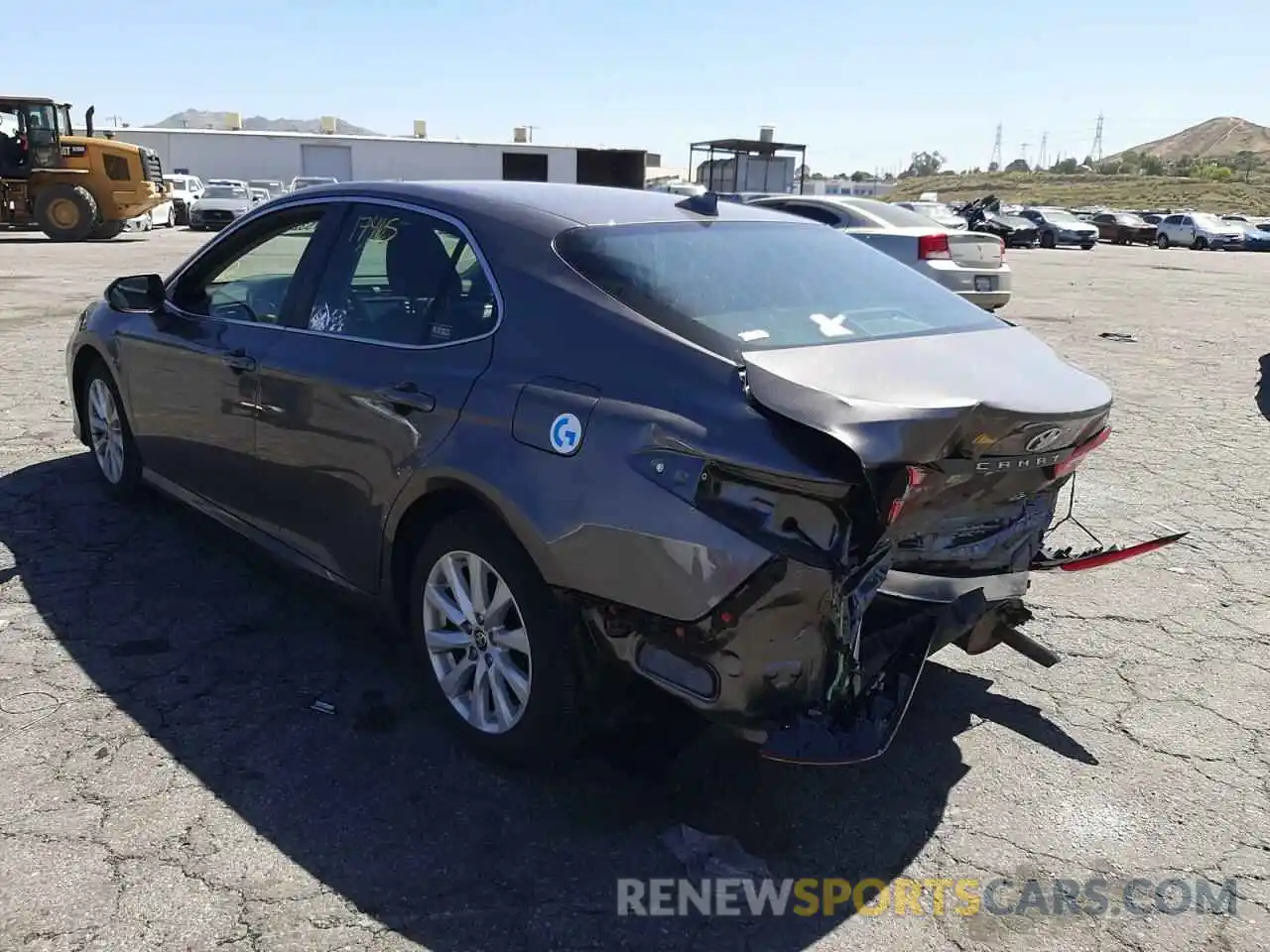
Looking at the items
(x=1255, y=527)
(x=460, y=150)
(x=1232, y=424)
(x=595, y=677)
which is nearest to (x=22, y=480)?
(x=595, y=677)

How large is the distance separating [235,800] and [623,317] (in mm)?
1740

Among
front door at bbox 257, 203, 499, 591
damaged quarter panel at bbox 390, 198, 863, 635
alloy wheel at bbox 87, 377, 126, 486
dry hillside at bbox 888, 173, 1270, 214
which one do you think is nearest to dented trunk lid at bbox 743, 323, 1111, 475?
damaged quarter panel at bbox 390, 198, 863, 635

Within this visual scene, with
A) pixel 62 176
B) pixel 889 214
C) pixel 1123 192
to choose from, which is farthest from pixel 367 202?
pixel 1123 192

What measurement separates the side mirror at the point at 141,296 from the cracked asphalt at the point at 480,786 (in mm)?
1064

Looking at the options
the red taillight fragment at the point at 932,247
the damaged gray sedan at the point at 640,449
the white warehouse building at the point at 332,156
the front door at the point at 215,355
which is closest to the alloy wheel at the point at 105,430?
the front door at the point at 215,355

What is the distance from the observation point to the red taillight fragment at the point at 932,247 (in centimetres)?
1115

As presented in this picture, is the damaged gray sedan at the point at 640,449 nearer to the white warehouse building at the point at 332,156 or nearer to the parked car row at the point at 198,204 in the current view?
the parked car row at the point at 198,204

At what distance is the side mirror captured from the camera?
4629 millimetres

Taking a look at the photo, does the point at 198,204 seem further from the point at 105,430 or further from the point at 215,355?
the point at 215,355

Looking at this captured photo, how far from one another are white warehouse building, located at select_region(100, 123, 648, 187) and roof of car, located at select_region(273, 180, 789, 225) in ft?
169

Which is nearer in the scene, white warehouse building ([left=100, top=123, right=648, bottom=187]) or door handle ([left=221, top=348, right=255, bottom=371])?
door handle ([left=221, top=348, right=255, bottom=371])

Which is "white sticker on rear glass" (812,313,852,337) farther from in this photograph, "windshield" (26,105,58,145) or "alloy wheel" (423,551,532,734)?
"windshield" (26,105,58,145)

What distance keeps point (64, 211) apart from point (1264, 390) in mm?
25942

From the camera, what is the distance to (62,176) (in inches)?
1011
